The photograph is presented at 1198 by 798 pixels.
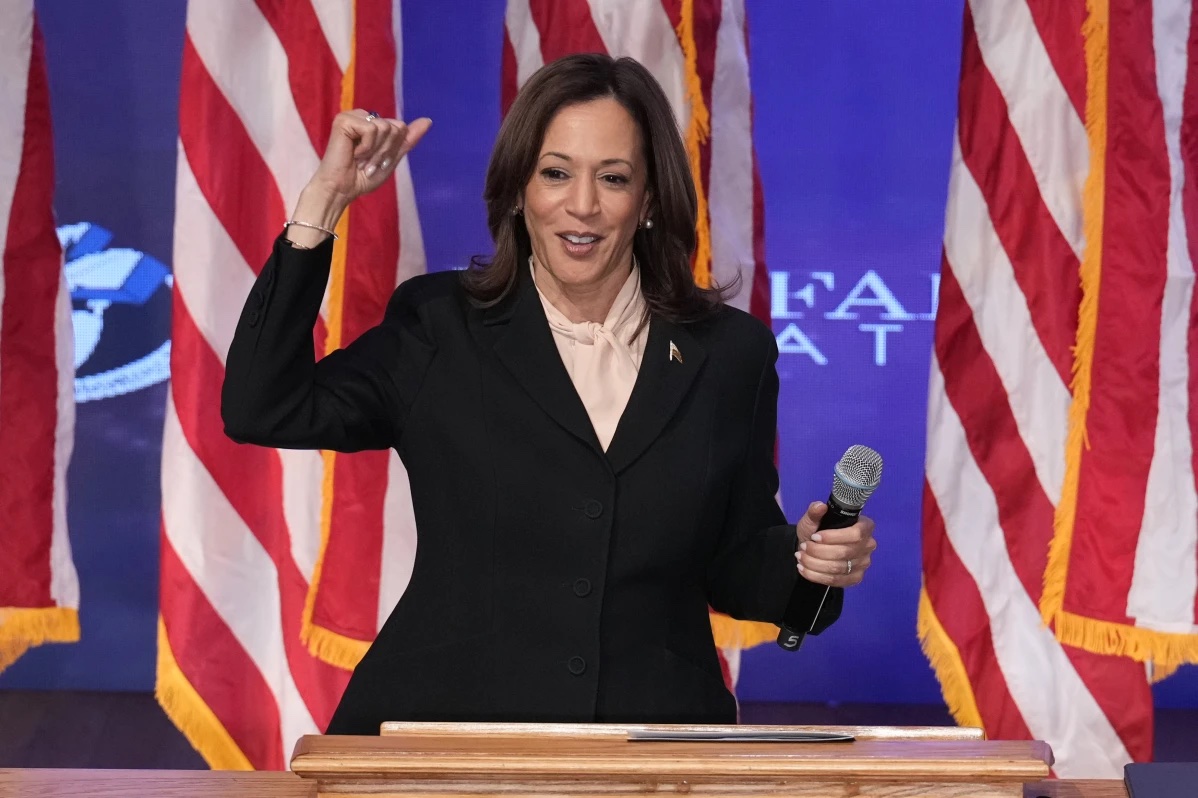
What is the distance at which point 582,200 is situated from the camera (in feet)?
5.32

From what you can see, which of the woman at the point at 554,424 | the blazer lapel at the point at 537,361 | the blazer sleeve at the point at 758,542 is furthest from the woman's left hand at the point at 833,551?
the blazer lapel at the point at 537,361

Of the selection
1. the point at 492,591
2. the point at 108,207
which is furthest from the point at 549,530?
the point at 108,207

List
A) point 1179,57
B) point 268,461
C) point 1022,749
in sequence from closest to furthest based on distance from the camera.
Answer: point 1022,749, point 1179,57, point 268,461

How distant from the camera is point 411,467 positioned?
1.62m

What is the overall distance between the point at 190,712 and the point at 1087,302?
1.98 meters

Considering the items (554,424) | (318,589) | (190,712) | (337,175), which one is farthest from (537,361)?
(190,712)

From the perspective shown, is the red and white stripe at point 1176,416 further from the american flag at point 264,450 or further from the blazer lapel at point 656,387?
the american flag at point 264,450

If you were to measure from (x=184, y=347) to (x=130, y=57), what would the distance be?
1433 mm

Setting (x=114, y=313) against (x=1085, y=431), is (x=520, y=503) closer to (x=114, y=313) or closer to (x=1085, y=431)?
(x=1085, y=431)

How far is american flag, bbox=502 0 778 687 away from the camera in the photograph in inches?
105

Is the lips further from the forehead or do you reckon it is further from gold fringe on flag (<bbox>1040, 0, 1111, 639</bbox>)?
gold fringe on flag (<bbox>1040, 0, 1111, 639</bbox>)

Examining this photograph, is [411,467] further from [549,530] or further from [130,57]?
[130,57]

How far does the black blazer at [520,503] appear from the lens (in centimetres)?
153

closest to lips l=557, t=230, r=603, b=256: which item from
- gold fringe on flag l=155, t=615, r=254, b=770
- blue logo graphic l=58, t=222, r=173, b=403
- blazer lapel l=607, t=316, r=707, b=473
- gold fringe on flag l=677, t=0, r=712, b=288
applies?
blazer lapel l=607, t=316, r=707, b=473
